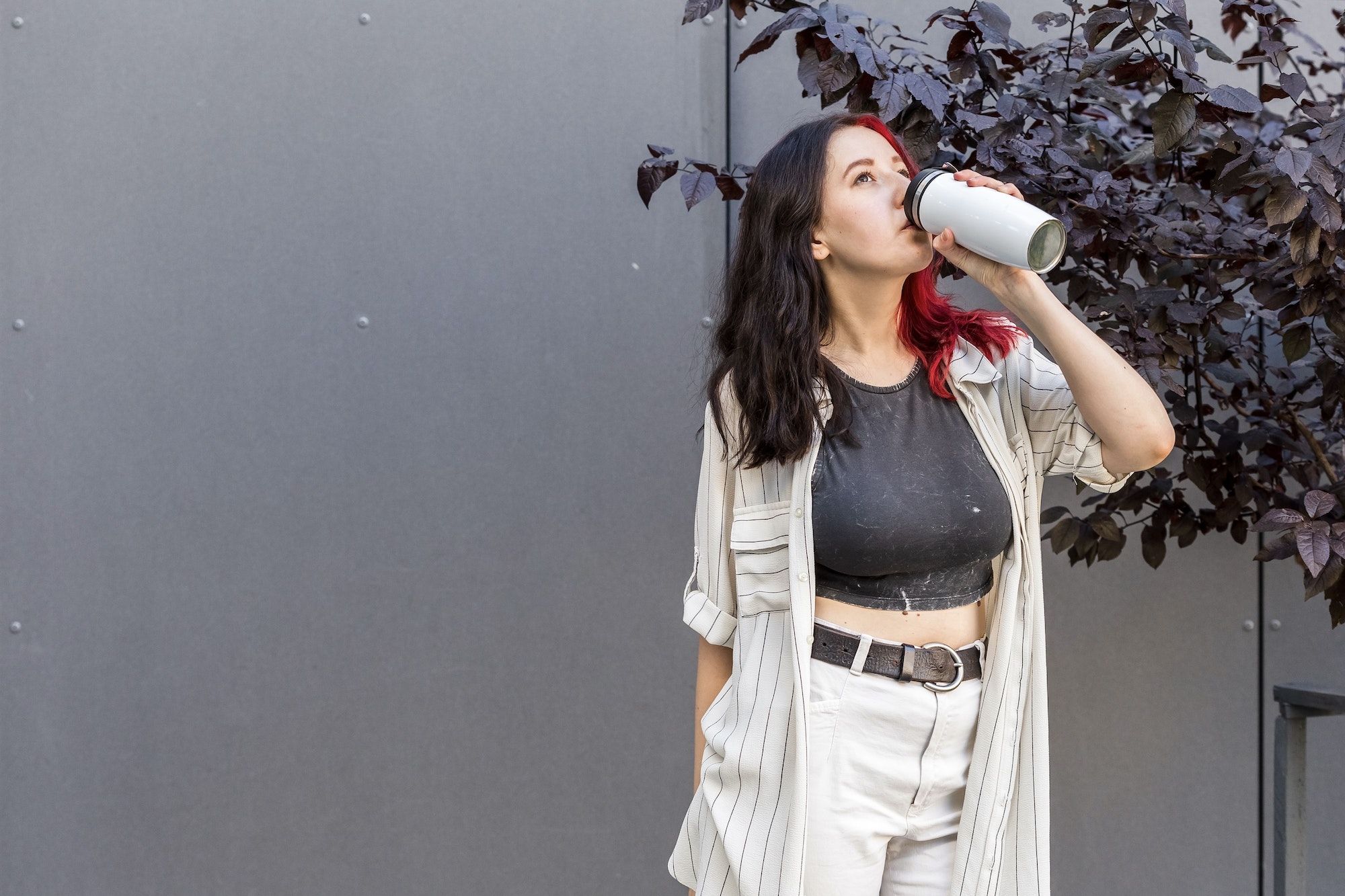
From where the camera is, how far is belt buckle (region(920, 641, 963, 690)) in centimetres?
124

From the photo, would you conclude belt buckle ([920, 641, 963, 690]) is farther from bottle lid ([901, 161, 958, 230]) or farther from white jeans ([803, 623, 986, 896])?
bottle lid ([901, 161, 958, 230])

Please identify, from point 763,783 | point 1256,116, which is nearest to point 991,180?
point 763,783

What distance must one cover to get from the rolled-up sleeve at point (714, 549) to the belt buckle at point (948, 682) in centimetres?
23

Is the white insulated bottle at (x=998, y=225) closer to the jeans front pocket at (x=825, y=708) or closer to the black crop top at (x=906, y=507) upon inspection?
the black crop top at (x=906, y=507)

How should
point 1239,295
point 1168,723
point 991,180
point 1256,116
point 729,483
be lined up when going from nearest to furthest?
point 991,180 < point 729,483 < point 1256,116 < point 1239,295 < point 1168,723

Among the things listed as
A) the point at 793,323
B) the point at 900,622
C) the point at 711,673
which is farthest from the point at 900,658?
the point at 793,323

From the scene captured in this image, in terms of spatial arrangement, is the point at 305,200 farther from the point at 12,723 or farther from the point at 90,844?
the point at 90,844

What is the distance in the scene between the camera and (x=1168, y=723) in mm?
2410

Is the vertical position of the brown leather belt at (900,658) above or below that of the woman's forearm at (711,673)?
above

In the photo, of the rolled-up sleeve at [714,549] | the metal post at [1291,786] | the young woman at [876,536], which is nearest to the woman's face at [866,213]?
the young woman at [876,536]

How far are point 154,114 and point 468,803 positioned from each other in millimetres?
1512

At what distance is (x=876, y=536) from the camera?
4.06 ft

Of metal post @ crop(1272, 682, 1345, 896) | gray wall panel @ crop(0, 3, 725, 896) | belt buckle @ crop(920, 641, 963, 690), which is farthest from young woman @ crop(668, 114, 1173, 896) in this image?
gray wall panel @ crop(0, 3, 725, 896)

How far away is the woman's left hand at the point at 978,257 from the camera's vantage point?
3.81 ft
